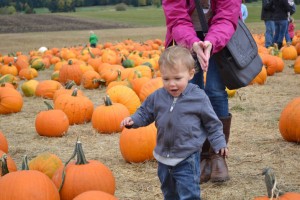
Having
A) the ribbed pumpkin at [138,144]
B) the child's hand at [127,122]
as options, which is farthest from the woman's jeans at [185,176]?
the ribbed pumpkin at [138,144]

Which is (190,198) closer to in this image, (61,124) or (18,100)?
(61,124)

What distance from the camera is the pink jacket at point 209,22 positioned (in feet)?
12.3

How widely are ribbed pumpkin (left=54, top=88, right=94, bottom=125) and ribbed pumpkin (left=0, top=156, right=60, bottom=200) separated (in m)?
3.15

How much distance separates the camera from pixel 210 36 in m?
3.71

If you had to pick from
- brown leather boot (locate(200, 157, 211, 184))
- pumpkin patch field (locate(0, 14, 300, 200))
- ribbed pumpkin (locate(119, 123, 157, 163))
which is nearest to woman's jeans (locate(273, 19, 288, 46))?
pumpkin patch field (locate(0, 14, 300, 200))

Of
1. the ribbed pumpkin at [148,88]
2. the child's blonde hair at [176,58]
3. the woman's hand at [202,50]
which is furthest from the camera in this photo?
the ribbed pumpkin at [148,88]

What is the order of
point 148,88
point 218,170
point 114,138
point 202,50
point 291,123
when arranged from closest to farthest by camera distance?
point 202,50, point 218,170, point 291,123, point 114,138, point 148,88

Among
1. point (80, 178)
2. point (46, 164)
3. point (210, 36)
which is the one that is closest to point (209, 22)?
point (210, 36)

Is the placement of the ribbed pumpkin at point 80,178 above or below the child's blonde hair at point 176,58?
below

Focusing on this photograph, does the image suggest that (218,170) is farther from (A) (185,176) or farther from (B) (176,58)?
(B) (176,58)

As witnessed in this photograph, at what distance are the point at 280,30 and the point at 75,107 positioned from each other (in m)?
9.05

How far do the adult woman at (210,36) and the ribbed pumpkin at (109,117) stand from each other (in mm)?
1893

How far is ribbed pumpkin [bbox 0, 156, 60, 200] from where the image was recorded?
10.8ft

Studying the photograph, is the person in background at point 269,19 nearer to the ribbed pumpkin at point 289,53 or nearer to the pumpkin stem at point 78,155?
the ribbed pumpkin at point 289,53
